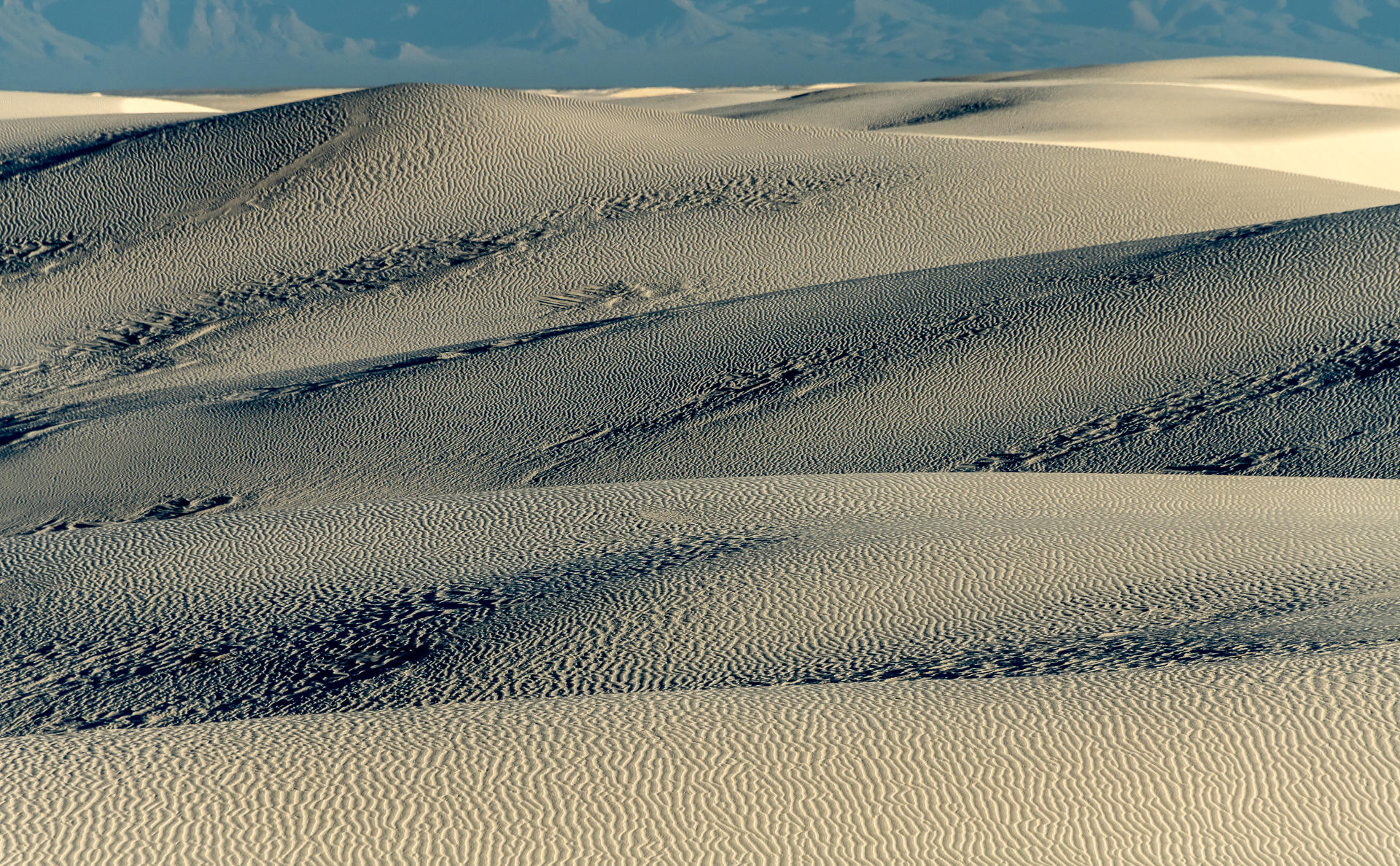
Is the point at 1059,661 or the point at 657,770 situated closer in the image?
the point at 657,770

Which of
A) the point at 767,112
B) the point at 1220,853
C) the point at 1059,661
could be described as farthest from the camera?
the point at 767,112

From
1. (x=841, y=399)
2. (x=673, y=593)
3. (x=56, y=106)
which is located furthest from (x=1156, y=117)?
(x=673, y=593)

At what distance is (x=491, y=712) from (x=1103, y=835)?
1191 mm

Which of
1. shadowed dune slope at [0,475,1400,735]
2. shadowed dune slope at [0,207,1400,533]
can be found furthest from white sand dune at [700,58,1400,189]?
shadowed dune slope at [0,475,1400,735]

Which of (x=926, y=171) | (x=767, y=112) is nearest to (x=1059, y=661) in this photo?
(x=926, y=171)

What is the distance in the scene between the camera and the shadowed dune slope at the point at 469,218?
8062 mm

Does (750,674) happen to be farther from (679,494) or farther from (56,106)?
(56,106)

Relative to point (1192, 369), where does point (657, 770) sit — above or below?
above

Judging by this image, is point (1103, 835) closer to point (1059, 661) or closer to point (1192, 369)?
point (1059, 661)

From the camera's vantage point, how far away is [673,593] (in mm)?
3703

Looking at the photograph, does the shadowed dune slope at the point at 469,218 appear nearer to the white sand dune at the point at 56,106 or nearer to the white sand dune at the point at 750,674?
the white sand dune at the point at 750,674

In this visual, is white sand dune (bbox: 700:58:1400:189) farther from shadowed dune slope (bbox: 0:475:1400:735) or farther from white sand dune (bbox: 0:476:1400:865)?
white sand dune (bbox: 0:476:1400:865)

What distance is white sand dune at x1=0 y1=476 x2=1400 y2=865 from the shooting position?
2.16 meters

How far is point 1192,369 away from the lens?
6270mm
